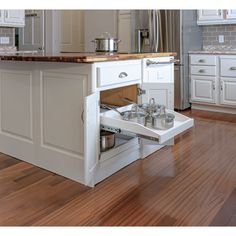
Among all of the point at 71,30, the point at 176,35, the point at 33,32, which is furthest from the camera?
the point at 71,30

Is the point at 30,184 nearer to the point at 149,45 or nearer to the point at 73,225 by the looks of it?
the point at 73,225

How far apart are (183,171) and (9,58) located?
5.39 ft

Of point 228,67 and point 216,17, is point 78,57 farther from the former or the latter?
point 216,17

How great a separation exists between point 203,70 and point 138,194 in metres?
3.06

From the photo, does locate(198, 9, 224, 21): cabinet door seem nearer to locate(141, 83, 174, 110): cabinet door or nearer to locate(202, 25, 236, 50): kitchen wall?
locate(202, 25, 236, 50): kitchen wall

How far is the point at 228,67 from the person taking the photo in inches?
173

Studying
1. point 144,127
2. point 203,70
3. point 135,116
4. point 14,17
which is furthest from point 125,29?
point 144,127

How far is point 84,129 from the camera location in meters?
2.04

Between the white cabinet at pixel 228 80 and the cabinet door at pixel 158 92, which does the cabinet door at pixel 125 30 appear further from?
the cabinet door at pixel 158 92

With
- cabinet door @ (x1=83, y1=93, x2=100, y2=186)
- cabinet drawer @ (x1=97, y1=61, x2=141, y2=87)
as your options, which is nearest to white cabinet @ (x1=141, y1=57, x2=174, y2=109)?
cabinet drawer @ (x1=97, y1=61, x2=141, y2=87)

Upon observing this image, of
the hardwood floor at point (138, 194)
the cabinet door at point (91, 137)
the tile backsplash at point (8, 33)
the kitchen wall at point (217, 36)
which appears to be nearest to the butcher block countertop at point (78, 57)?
the cabinet door at point (91, 137)

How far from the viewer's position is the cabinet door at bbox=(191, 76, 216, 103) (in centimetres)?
461

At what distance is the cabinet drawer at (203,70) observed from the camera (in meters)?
4.56
